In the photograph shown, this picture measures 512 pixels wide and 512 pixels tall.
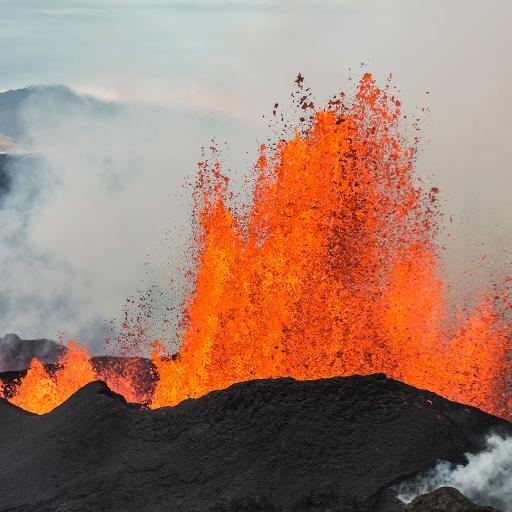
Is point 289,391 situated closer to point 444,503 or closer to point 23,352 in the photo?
point 444,503

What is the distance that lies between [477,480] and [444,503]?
93.2 inches

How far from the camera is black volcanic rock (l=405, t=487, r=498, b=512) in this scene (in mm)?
10727

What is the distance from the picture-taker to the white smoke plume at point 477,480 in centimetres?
1250

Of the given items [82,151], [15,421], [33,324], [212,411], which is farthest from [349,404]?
[82,151]

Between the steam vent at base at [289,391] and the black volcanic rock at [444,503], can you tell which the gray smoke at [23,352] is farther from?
the black volcanic rock at [444,503]

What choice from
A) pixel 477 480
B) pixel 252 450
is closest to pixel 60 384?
pixel 252 450

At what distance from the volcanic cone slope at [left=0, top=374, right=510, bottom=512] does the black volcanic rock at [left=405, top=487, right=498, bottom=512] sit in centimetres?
120

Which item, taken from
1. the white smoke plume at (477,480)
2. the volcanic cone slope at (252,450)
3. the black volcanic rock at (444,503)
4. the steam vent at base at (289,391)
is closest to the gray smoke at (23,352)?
the steam vent at base at (289,391)

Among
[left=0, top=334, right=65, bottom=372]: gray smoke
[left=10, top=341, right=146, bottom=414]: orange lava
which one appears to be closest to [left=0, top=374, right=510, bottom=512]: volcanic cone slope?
[left=10, top=341, right=146, bottom=414]: orange lava

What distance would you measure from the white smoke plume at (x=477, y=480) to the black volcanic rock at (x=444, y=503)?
105 cm

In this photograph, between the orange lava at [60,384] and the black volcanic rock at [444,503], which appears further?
the orange lava at [60,384]

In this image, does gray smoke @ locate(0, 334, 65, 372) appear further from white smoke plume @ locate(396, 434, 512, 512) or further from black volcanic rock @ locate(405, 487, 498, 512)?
black volcanic rock @ locate(405, 487, 498, 512)

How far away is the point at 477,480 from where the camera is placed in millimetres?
12922

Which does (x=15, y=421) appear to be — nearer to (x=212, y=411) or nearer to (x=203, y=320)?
(x=212, y=411)
